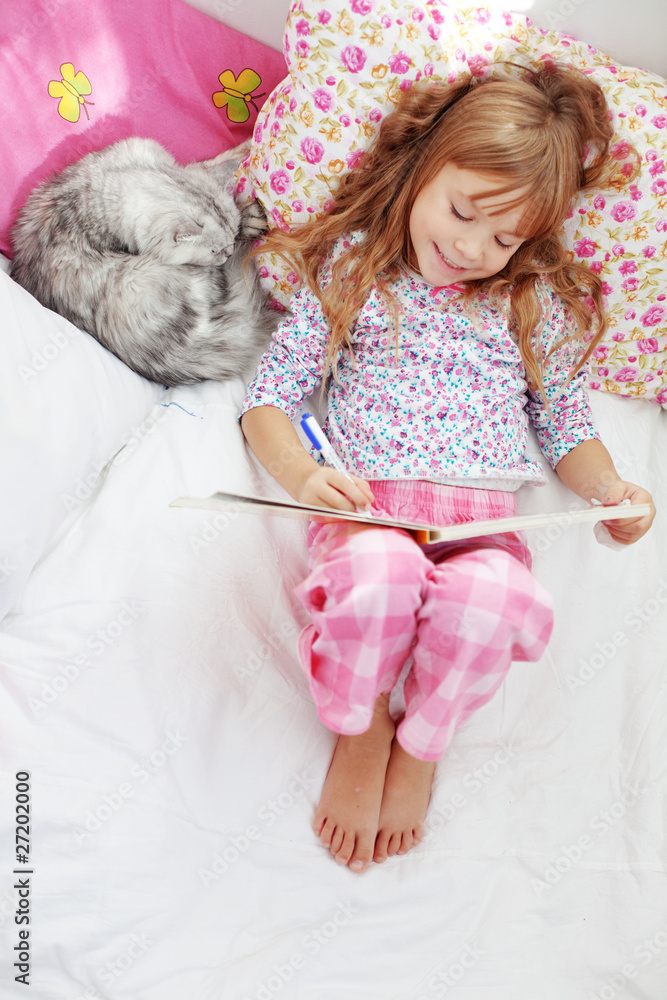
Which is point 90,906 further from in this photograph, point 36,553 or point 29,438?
point 29,438

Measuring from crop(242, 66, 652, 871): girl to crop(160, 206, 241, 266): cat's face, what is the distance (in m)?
0.10

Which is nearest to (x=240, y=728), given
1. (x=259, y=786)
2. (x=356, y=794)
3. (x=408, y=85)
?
(x=259, y=786)

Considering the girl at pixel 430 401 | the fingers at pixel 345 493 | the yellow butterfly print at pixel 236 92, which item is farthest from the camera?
the yellow butterfly print at pixel 236 92

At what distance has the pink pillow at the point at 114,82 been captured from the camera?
1.10 meters

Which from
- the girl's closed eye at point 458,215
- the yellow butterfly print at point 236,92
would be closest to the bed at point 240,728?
the yellow butterfly print at point 236,92

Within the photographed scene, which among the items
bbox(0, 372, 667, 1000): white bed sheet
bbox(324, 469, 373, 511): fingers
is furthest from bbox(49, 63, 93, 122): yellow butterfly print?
bbox(324, 469, 373, 511): fingers

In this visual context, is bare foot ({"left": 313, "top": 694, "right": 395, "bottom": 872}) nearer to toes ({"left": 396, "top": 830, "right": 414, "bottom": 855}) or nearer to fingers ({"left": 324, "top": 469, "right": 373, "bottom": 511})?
toes ({"left": 396, "top": 830, "right": 414, "bottom": 855})

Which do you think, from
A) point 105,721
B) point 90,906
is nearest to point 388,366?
point 105,721

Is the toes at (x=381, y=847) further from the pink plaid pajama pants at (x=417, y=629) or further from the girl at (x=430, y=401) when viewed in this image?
the pink plaid pajama pants at (x=417, y=629)

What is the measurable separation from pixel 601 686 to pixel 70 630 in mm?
797

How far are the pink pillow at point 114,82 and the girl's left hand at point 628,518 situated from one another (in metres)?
0.94

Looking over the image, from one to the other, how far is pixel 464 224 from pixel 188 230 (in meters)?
0.46

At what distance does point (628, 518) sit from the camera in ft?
3.25

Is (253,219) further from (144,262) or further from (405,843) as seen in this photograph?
(405,843)
